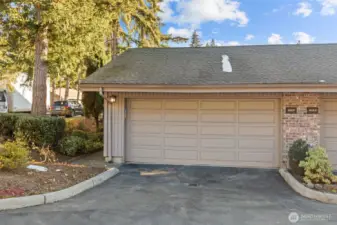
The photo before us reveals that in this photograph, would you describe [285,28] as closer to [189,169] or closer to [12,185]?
[189,169]

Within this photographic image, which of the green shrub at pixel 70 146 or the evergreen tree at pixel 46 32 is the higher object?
the evergreen tree at pixel 46 32

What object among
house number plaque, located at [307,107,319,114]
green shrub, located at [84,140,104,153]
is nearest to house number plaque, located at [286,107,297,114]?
house number plaque, located at [307,107,319,114]

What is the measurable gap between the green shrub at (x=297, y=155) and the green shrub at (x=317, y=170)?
0.33m

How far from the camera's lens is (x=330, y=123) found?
784 centimetres

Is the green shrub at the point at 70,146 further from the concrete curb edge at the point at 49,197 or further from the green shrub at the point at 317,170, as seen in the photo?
the green shrub at the point at 317,170

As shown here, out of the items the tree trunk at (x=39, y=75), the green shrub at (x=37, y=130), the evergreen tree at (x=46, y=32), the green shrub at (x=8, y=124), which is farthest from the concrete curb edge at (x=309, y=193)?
the green shrub at (x=8, y=124)

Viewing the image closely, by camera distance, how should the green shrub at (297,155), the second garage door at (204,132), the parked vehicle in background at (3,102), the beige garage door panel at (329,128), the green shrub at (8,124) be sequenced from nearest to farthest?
1. the green shrub at (297,155)
2. the beige garage door panel at (329,128)
3. the second garage door at (204,132)
4. the green shrub at (8,124)
5. the parked vehicle in background at (3,102)

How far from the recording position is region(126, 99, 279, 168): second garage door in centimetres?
809

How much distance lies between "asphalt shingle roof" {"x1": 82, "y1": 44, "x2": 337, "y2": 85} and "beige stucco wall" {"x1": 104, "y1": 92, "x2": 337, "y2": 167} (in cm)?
53

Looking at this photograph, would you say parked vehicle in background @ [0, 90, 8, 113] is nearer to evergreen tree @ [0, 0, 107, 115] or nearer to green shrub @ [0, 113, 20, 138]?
evergreen tree @ [0, 0, 107, 115]

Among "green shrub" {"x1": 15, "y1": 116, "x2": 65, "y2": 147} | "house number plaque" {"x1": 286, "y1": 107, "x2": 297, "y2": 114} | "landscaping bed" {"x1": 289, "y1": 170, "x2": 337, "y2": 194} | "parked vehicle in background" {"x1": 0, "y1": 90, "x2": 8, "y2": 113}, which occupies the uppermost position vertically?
"parked vehicle in background" {"x1": 0, "y1": 90, "x2": 8, "y2": 113}

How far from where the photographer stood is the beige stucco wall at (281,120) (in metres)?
7.57

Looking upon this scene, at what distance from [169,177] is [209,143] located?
1908 mm

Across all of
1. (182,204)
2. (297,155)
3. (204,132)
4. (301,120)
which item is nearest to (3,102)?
(204,132)
